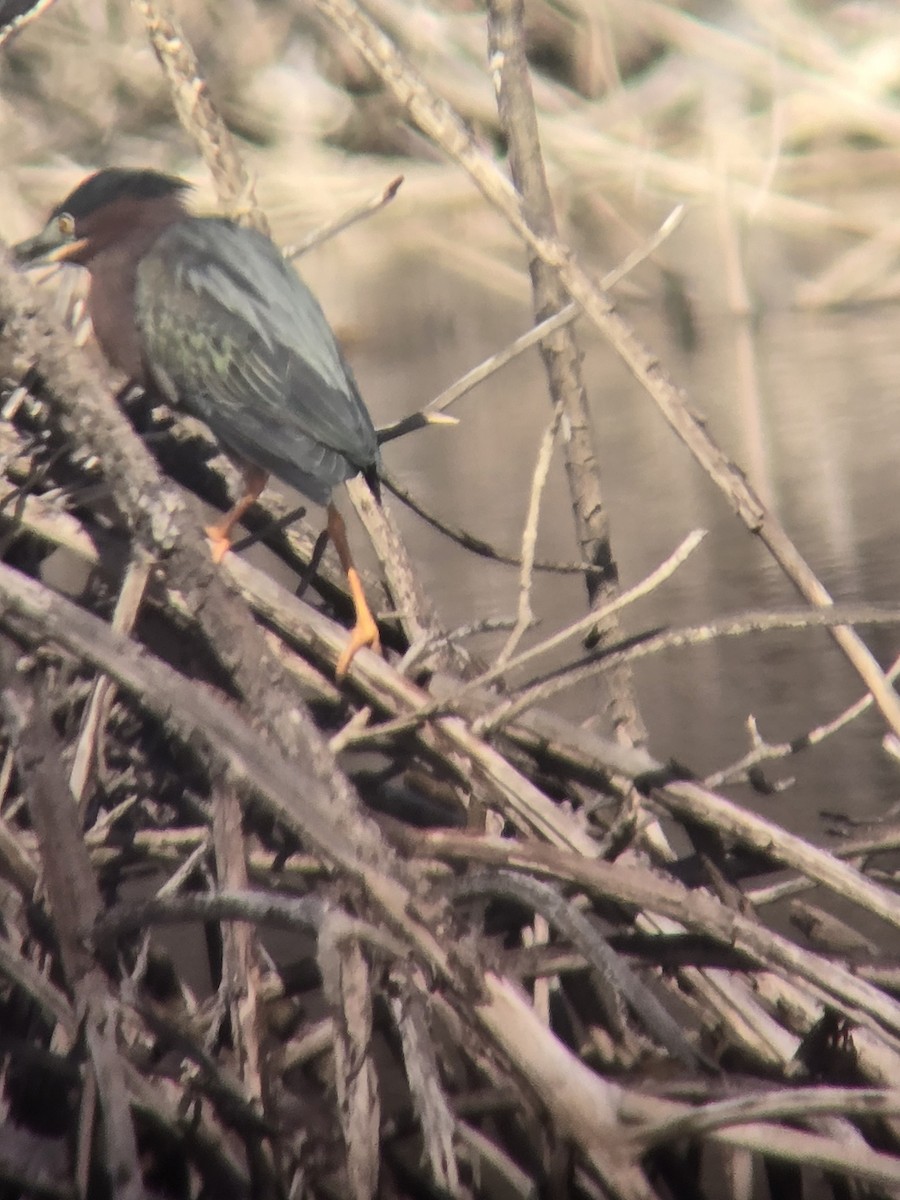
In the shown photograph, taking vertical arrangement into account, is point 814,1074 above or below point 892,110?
below

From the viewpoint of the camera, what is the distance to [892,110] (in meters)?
8.93

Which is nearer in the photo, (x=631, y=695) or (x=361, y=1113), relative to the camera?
(x=361, y=1113)

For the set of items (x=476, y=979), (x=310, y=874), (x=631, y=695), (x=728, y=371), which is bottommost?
(x=476, y=979)

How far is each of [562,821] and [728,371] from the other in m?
5.36

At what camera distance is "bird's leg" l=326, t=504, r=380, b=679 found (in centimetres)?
252

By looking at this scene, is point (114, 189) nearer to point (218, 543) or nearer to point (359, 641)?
point (218, 543)

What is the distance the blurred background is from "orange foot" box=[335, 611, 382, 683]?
10.7ft

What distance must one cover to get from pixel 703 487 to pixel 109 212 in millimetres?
3122

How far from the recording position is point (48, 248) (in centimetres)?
365

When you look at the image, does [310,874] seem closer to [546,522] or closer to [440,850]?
[440,850]

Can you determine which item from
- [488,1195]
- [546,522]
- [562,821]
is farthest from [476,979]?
[546,522]

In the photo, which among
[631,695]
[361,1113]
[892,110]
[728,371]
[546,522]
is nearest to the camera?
[361,1113]

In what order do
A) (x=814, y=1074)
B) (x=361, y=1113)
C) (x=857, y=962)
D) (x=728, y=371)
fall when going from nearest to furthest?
1. (x=361, y=1113)
2. (x=814, y=1074)
3. (x=857, y=962)
4. (x=728, y=371)

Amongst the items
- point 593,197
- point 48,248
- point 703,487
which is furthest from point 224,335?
point 593,197
